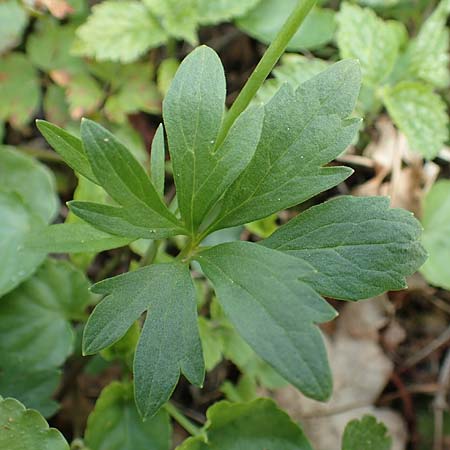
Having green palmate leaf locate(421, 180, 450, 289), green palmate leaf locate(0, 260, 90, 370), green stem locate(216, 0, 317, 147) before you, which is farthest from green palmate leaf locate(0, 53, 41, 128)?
green palmate leaf locate(421, 180, 450, 289)

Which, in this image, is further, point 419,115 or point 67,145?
point 419,115

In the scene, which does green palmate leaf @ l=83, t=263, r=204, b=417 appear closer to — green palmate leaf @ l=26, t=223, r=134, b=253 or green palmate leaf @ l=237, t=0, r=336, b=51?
green palmate leaf @ l=26, t=223, r=134, b=253

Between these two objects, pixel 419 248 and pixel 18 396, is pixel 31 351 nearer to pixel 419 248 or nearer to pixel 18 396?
pixel 18 396

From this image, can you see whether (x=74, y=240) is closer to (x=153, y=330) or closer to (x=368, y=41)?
(x=153, y=330)

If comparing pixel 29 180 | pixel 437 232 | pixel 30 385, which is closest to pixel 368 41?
pixel 437 232

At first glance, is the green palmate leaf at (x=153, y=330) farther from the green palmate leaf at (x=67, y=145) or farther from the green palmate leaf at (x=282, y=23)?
the green palmate leaf at (x=282, y=23)
